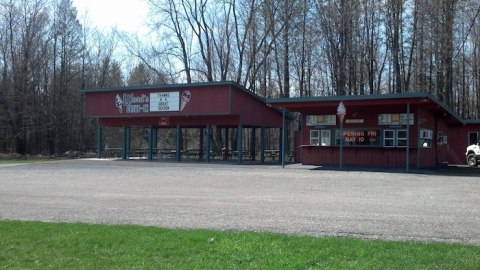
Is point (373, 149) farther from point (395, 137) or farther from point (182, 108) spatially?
point (182, 108)

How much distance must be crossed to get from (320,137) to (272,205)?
17689 mm

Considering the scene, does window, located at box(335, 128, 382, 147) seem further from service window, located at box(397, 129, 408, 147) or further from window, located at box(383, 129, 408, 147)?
service window, located at box(397, 129, 408, 147)

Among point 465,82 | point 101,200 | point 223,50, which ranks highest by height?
point 223,50

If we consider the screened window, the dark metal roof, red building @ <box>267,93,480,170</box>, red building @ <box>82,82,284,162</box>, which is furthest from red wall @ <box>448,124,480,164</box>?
red building @ <box>82,82,284,162</box>

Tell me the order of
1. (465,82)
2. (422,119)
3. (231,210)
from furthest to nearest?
(465,82) → (422,119) → (231,210)

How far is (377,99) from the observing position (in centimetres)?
2562

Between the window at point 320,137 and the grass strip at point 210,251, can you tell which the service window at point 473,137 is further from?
the grass strip at point 210,251

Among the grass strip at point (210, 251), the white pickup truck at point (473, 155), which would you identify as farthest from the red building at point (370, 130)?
the grass strip at point (210, 251)

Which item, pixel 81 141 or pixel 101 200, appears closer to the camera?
pixel 101 200

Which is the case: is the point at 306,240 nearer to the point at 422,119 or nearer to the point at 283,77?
the point at 422,119

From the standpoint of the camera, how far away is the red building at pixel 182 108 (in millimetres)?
32656

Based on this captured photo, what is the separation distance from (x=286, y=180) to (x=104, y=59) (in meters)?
46.3

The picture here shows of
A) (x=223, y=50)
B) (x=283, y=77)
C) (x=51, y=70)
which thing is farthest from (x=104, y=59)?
(x=283, y=77)

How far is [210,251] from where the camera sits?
6930mm
